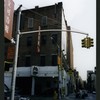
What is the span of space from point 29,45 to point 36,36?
80.9 inches

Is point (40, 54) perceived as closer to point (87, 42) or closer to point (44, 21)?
point (44, 21)

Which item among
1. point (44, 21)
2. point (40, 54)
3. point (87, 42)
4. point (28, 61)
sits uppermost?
point (44, 21)

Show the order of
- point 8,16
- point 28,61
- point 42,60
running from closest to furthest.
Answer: point 8,16 → point 42,60 → point 28,61

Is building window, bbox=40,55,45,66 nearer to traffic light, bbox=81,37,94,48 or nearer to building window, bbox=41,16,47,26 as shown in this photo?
building window, bbox=41,16,47,26

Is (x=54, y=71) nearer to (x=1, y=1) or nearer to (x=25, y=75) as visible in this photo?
(x=25, y=75)


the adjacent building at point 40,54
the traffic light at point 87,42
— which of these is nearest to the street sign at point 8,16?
the traffic light at point 87,42

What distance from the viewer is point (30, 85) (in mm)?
40156

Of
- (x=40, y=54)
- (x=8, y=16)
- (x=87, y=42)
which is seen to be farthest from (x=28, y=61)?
(x=87, y=42)

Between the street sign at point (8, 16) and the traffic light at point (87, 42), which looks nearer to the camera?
the traffic light at point (87, 42)

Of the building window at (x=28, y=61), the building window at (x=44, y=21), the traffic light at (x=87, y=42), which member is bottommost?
the traffic light at (x=87, y=42)

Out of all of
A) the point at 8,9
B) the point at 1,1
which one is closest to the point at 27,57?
the point at 8,9

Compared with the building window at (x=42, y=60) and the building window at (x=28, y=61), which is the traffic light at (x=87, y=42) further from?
the building window at (x=28, y=61)

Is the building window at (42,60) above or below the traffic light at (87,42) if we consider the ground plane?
above

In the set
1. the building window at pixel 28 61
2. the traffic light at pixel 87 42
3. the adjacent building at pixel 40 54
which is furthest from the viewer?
the building window at pixel 28 61
